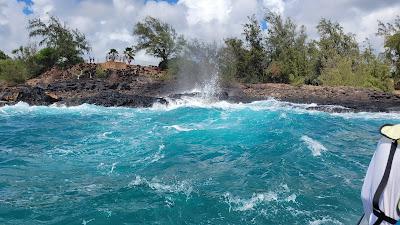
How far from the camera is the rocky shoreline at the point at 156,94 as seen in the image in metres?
28.8

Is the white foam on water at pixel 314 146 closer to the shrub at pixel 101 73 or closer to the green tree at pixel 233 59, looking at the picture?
the green tree at pixel 233 59

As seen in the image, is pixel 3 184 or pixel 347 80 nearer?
pixel 3 184

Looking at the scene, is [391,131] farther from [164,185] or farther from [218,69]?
[218,69]

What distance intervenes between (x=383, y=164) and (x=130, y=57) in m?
52.2

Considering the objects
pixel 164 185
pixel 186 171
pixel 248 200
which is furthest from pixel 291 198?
pixel 186 171

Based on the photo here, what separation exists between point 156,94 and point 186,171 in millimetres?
25613

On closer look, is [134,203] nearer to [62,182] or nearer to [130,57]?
[62,182]

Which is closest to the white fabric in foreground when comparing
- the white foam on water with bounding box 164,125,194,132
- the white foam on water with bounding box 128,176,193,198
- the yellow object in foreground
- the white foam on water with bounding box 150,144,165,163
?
the yellow object in foreground

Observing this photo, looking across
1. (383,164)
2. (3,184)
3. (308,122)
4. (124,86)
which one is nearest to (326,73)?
(124,86)

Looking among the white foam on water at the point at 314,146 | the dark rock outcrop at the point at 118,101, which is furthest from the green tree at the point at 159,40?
the white foam on water at the point at 314,146

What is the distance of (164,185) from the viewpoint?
923 centimetres

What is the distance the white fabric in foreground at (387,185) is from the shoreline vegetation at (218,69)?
87.0ft

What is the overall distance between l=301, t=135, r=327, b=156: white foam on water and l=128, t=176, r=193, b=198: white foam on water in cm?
476

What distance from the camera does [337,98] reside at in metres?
30.9
